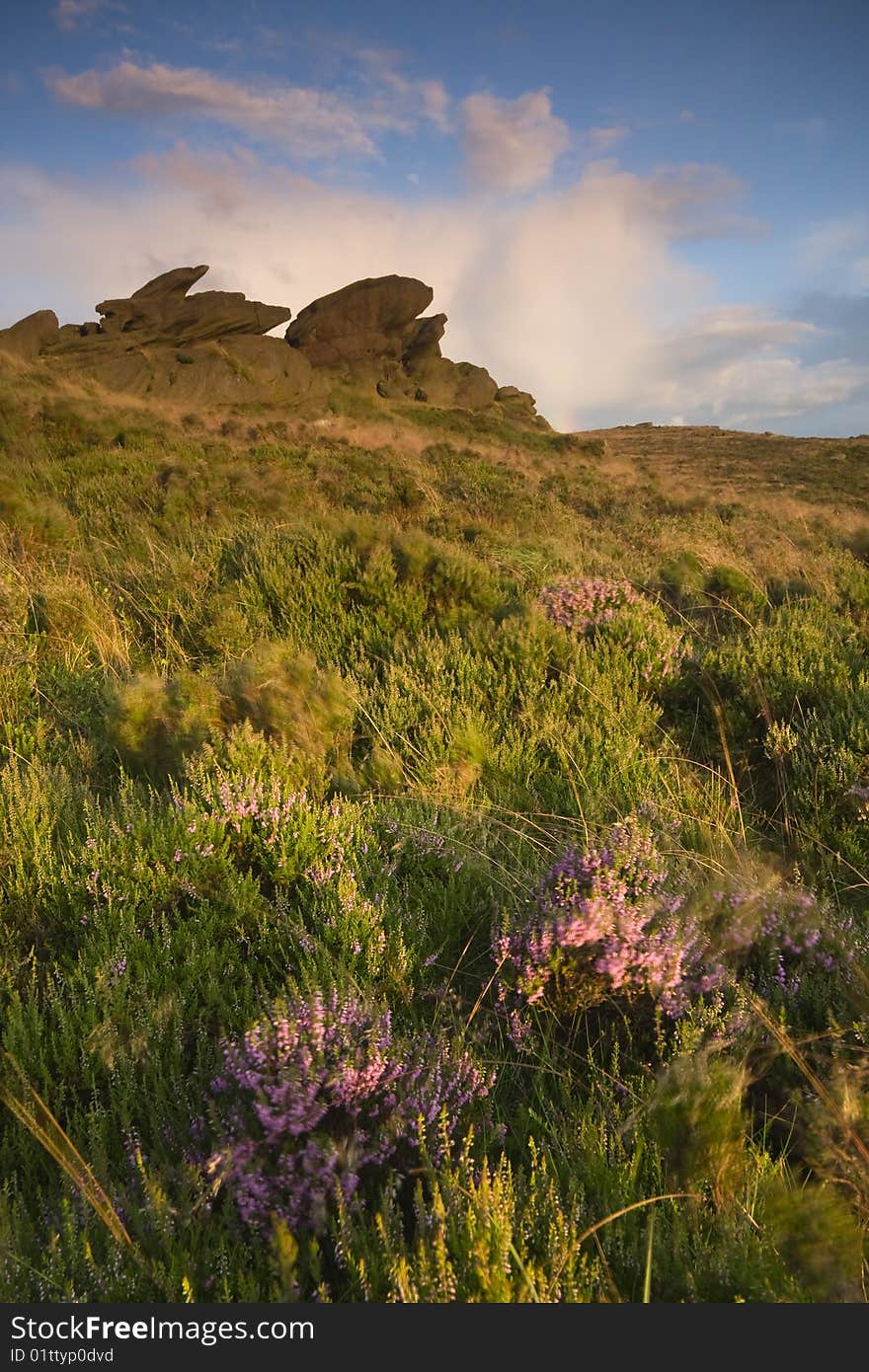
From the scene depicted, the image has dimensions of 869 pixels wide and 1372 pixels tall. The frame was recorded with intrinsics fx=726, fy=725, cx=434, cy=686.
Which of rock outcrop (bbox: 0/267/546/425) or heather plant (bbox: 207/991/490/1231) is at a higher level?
rock outcrop (bbox: 0/267/546/425)

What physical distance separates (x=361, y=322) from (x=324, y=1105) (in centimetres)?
6027

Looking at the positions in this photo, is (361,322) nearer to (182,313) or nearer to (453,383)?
(453,383)

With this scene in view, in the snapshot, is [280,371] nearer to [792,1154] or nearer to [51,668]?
[51,668]

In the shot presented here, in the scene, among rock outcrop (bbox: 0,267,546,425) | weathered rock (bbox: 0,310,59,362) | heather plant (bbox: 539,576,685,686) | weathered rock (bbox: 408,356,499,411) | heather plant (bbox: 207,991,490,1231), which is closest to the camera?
heather plant (bbox: 207,991,490,1231)

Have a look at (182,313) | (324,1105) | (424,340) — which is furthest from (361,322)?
(324,1105)

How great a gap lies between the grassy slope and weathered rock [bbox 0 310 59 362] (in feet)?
127

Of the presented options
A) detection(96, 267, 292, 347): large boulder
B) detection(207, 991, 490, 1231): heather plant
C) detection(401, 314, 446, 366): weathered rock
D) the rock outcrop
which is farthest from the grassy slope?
detection(401, 314, 446, 366): weathered rock

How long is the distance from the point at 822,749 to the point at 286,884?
9.77ft

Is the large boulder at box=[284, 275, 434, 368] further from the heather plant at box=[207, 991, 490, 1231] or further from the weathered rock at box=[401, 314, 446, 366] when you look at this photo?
the heather plant at box=[207, 991, 490, 1231]

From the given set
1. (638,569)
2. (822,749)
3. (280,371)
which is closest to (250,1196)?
(822,749)

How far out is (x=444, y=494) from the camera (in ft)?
49.3

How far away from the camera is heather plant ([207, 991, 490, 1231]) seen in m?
1.67

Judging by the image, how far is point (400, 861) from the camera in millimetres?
3057

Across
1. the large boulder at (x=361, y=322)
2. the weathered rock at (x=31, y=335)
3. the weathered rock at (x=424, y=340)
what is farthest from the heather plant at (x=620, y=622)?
the weathered rock at (x=424, y=340)
